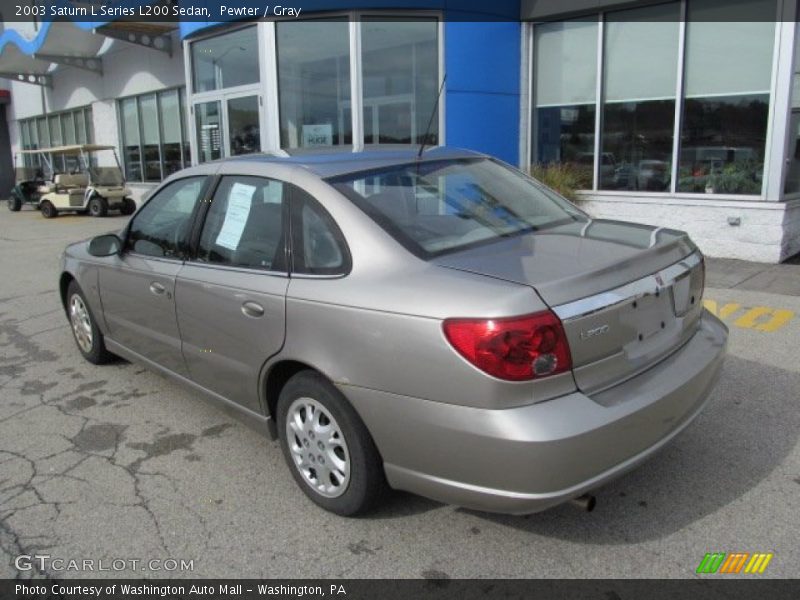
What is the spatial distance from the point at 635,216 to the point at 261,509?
8445mm

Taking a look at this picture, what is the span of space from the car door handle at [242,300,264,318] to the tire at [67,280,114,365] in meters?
2.27

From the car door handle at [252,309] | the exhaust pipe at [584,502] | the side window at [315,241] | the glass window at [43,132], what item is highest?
the glass window at [43,132]

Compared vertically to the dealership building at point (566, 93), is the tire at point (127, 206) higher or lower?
lower

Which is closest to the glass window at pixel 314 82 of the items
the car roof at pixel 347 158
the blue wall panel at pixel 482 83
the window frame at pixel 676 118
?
the blue wall panel at pixel 482 83

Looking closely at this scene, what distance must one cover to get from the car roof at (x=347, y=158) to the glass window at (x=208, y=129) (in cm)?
979

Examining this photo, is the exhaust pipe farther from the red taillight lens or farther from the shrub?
the shrub

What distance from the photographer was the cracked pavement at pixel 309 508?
277cm

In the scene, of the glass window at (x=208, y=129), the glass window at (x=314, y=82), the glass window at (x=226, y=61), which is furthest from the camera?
the glass window at (x=208, y=129)

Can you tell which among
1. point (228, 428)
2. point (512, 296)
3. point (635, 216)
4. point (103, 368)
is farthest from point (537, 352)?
point (635, 216)

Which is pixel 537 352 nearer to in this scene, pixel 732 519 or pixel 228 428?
pixel 732 519

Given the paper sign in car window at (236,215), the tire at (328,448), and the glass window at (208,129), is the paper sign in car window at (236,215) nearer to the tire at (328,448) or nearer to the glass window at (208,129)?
the tire at (328,448)

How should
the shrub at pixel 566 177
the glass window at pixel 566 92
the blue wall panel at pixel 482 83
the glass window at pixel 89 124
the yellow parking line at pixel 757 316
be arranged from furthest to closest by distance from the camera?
1. the glass window at pixel 89 124
2. the blue wall panel at pixel 482 83
3. the glass window at pixel 566 92
4. the shrub at pixel 566 177
5. the yellow parking line at pixel 757 316

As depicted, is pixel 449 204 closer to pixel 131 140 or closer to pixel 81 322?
pixel 81 322

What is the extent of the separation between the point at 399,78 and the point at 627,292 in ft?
30.4
